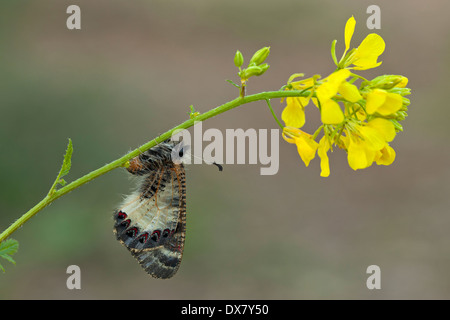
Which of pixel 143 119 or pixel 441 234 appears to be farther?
pixel 143 119

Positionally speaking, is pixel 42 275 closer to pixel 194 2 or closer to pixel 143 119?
pixel 143 119

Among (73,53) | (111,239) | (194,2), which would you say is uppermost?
(194,2)

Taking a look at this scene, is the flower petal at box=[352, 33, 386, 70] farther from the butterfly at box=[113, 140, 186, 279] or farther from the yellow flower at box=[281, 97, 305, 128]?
the butterfly at box=[113, 140, 186, 279]

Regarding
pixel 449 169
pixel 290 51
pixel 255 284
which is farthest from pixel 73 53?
pixel 449 169

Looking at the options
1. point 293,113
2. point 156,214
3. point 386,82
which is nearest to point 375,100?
point 386,82

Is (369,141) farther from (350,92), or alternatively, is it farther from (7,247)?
(7,247)

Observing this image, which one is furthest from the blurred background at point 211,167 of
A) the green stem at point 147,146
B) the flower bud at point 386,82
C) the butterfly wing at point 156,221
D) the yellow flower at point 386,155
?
the flower bud at point 386,82

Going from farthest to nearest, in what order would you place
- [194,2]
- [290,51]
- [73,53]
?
[194,2], [290,51], [73,53]
